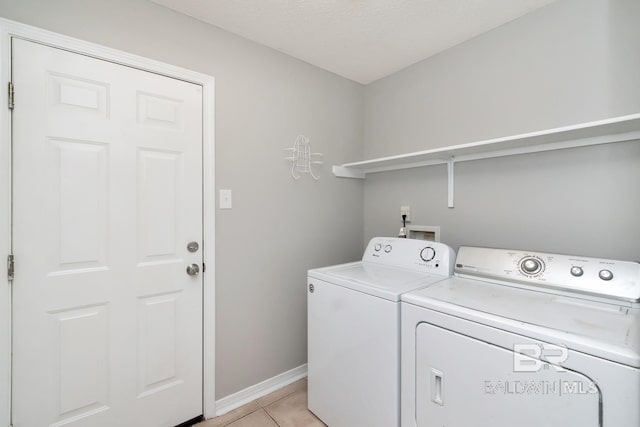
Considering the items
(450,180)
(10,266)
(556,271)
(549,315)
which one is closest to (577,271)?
(556,271)

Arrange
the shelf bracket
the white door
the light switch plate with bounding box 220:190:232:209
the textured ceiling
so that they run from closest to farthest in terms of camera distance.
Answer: the white door < the textured ceiling < the light switch plate with bounding box 220:190:232:209 < the shelf bracket

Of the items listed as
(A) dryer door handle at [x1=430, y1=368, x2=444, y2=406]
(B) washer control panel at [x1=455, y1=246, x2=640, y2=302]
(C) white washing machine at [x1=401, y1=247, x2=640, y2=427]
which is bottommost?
(A) dryer door handle at [x1=430, y1=368, x2=444, y2=406]

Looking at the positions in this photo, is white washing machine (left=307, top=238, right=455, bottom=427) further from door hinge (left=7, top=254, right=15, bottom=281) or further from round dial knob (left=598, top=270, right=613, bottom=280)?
door hinge (left=7, top=254, right=15, bottom=281)

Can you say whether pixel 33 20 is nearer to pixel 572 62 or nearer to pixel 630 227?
pixel 572 62

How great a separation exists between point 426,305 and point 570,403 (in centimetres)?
48

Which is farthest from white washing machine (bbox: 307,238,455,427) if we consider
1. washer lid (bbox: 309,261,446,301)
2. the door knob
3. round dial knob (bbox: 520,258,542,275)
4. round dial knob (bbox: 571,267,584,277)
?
the door knob

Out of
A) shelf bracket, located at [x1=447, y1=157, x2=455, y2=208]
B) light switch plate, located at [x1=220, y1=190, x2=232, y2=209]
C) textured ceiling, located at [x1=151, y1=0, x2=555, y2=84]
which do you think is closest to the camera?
textured ceiling, located at [x1=151, y1=0, x2=555, y2=84]

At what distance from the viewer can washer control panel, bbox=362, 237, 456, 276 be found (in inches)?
62.7

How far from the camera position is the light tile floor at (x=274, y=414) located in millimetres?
1676

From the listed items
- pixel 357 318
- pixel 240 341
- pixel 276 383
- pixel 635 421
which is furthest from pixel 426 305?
pixel 276 383

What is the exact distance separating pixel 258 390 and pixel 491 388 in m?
1.47

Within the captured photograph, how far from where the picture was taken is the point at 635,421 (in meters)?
0.76

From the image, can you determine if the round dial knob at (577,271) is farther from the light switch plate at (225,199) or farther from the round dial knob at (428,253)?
the light switch plate at (225,199)

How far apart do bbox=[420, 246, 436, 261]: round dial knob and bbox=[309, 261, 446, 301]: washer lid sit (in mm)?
91
